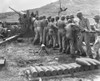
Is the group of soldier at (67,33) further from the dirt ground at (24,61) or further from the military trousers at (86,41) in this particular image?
the dirt ground at (24,61)

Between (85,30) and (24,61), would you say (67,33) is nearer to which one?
(85,30)

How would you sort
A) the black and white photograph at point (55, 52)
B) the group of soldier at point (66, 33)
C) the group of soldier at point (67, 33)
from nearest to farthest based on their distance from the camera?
the black and white photograph at point (55, 52) < the group of soldier at point (67, 33) < the group of soldier at point (66, 33)

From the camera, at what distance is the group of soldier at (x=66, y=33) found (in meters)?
9.95

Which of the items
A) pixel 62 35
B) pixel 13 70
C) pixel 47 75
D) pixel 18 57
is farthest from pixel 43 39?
pixel 47 75

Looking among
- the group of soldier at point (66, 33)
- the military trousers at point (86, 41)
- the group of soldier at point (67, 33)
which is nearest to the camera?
the military trousers at point (86, 41)

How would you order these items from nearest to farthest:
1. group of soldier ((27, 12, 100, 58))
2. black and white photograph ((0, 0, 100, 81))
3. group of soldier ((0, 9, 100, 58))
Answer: black and white photograph ((0, 0, 100, 81)) → group of soldier ((0, 9, 100, 58)) → group of soldier ((27, 12, 100, 58))

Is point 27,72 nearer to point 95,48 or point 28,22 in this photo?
point 95,48

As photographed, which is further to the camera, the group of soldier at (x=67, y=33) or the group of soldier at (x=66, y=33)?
the group of soldier at (x=66, y=33)

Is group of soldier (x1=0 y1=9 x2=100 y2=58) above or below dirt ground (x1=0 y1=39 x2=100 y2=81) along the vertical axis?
above

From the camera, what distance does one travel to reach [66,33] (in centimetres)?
1098

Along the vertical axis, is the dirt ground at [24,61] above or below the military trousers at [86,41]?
below

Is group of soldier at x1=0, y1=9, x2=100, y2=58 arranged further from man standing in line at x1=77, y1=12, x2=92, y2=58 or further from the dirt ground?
the dirt ground

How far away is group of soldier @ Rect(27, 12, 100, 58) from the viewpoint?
995 cm

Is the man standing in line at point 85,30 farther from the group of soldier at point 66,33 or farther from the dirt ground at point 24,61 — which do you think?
the dirt ground at point 24,61
